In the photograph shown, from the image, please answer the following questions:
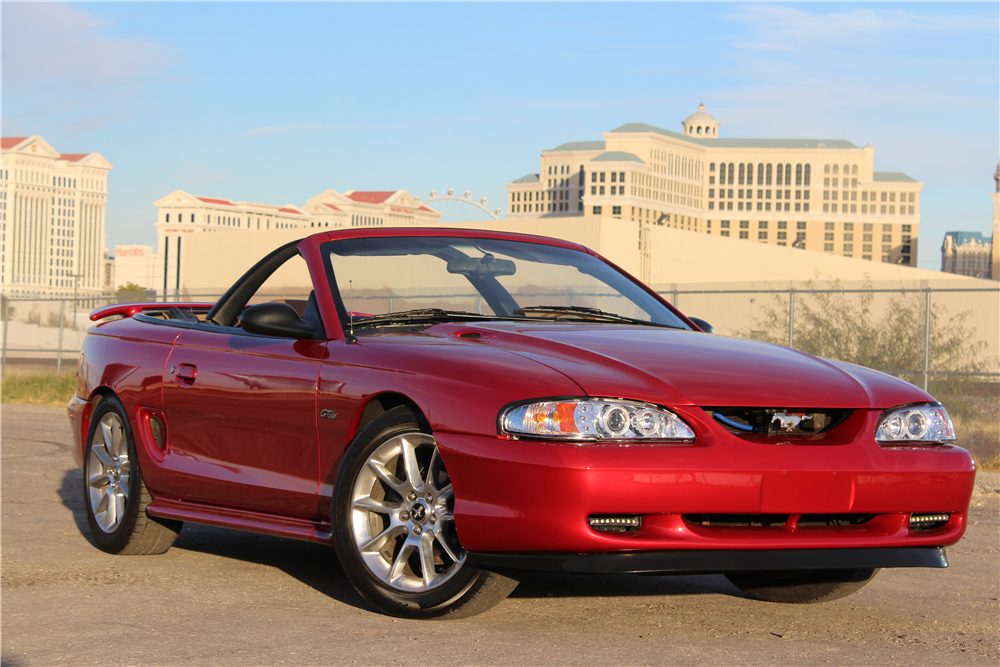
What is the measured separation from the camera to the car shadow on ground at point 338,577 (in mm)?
4859

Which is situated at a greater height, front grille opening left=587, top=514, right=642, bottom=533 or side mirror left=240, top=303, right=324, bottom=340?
side mirror left=240, top=303, right=324, bottom=340

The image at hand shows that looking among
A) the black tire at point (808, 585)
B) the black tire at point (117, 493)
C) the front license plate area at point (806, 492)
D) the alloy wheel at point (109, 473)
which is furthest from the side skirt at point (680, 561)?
the alloy wheel at point (109, 473)

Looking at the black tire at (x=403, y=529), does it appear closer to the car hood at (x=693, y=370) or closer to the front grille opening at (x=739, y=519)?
the car hood at (x=693, y=370)

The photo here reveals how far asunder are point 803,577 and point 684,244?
47.1 meters

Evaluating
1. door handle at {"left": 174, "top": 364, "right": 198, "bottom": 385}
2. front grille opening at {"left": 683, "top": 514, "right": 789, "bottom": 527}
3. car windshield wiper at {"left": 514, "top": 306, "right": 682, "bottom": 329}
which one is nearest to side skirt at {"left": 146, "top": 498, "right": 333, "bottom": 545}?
door handle at {"left": 174, "top": 364, "right": 198, "bottom": 385}

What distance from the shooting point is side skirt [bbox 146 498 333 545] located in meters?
4.59

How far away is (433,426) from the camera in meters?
4.01

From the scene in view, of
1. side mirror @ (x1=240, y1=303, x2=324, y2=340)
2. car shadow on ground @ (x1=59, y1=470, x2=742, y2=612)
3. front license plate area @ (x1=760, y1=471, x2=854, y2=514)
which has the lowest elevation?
car shadow on ground @ (x1=59, y1=470, x2=742, y2=612)

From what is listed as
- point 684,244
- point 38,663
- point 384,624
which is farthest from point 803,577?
point 684,244

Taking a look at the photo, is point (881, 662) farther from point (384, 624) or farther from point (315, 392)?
point (315, 392)

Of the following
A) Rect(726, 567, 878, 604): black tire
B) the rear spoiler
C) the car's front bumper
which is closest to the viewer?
the car's front bumper

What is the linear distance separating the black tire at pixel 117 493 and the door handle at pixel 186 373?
0.50 meters

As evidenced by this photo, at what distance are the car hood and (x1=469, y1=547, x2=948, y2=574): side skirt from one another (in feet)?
1.56

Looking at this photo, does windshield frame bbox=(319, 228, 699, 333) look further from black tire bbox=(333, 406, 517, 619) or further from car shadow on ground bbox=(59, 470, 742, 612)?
car shadow on ground bbox=(59, 470, 742, 612)
